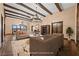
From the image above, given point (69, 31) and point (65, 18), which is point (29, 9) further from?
point (69, 31)

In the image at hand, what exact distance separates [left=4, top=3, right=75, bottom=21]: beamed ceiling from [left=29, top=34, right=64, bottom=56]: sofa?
15.0 inches

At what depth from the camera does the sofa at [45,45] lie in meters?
2.09

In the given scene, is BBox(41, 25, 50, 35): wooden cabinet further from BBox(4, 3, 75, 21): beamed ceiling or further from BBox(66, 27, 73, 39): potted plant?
BBox(66, 27, 73, 39): potted plant

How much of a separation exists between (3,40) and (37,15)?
0.71m

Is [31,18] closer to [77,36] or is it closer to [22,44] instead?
[22,44]

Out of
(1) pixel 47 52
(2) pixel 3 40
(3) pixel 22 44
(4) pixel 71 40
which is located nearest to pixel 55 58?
(1) pixel 47 52

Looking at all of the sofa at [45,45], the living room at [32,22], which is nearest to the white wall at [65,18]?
the living room at [32,22]

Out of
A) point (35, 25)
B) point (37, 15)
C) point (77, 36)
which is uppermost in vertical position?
point (37, 15)

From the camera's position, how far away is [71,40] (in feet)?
6.94

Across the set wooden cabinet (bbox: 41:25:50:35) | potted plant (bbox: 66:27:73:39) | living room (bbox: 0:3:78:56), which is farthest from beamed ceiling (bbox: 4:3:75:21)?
potted plant (bbox: 66:27:73:39)

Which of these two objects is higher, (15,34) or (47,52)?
(15,34)

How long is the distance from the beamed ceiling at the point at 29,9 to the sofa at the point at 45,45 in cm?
38

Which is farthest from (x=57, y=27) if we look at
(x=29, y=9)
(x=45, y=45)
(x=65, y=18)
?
(x=29, y=9)

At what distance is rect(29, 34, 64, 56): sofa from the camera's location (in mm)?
2092
